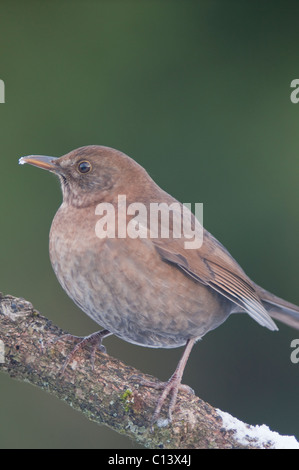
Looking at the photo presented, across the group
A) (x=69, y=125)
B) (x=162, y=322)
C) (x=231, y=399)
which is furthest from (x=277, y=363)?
(x=69, y=125)

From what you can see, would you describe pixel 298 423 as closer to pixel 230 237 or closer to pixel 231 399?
pixel 231 399

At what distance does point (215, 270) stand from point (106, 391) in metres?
0.99

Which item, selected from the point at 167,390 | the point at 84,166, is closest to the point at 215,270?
the point at 167,390

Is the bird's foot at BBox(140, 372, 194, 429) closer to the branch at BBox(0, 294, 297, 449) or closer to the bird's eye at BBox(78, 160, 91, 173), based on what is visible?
the branch at BBox(0, 294, 297, 449)

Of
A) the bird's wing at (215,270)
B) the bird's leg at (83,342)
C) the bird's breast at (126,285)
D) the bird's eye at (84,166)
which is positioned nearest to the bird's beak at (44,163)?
the bird's eye at (84,166)

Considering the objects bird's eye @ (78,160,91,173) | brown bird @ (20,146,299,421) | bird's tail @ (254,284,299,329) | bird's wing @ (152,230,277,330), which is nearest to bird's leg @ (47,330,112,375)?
brown bird @ (20,146,299,421)

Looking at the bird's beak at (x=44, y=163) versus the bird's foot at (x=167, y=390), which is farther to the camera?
the bird's beak at (x=44, y=163)

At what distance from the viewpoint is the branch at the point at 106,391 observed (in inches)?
140

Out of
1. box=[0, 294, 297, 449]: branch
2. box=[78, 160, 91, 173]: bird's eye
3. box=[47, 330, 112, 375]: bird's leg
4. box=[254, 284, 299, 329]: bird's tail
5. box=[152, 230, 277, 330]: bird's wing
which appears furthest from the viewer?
box=[254, 284, 299, 329]: bird's tail

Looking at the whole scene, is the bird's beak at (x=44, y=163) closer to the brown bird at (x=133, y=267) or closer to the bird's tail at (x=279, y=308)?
the brown bird at (x=133, y=267)

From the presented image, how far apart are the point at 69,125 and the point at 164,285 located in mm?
2969

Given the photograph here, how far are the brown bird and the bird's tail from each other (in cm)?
11

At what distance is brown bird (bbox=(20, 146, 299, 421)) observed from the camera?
3869 mm

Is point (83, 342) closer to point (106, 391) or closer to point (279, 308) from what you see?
point (106, 391)
